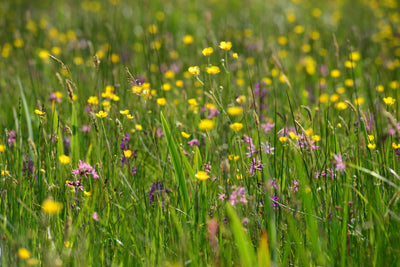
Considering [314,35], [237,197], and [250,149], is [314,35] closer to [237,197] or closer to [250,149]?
[250,149]

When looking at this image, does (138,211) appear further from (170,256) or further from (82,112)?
(82,112)

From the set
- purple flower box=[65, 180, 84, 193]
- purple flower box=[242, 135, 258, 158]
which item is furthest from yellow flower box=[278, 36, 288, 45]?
purple flower box=[65, 180, 84, 193]

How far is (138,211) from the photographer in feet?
5.60

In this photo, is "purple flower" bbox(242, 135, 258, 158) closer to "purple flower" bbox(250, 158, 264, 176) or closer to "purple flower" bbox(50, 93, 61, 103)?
"purple flower" bbox(250, 158, 264, 176)

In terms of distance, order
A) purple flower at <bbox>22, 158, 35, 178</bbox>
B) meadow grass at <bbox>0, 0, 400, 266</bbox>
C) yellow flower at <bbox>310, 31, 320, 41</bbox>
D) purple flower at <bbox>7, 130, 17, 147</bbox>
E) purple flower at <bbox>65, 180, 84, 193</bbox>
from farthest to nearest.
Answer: yellow flower at <bbox>310, 31, 320, 41</bbox> → purple flower at <bbox>7, 130, 17, 147</bbox> → purple flower at <bbox>22, 158, 35, 178</bbox> → purple flower at <bbox>65, 180, 84, 193</bbox> → meadow grass at <bbox>0, 0, 400, 266</bbox>

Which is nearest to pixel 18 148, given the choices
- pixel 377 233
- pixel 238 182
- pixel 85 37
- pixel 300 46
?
pixel 238 182

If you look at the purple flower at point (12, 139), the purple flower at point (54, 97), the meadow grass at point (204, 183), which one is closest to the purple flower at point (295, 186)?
the meadow grass at point (204, 183)

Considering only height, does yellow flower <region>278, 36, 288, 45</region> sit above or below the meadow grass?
above

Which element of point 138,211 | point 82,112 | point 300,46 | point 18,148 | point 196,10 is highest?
point 196,10

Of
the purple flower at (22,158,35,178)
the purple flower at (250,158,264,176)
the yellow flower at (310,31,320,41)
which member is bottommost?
the purple flower at (250,158,264,176)

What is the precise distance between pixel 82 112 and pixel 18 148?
0.66 metres

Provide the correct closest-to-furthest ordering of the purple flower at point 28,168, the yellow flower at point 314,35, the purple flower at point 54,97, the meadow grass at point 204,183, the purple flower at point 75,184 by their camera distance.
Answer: the meadow grass at point 204,183, the purple flower at point 75,184, the purple flower at point 28,168, the purple flower at point 54,97, the yellow flower at point 314,35

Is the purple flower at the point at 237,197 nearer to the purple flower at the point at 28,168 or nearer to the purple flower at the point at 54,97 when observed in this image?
the purple flower at the point at 28,168

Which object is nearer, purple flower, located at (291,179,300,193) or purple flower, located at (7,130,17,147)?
purple flower, located at (291,179,300,193)
